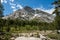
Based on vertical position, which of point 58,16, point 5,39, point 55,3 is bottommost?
point 5,39

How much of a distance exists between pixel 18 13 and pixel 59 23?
169 m

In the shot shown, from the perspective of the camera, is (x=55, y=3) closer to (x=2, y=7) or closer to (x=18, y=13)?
(x=2, y=7)

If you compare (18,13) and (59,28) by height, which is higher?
(18,13)

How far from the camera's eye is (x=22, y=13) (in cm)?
19012

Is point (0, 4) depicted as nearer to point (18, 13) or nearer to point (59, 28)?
point (59, 28)

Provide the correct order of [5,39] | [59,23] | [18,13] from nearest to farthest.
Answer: [5,39] → [59,23] → [18,13]

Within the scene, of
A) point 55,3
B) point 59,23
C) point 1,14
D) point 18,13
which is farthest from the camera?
point 18,13

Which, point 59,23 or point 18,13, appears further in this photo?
point 18,13

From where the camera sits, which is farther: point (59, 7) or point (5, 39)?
point (59, 7)

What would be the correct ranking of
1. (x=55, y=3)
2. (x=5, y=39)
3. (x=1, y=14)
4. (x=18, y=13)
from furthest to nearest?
(x=18, y=13) → (x=1, y=14) → (x=55, y=3) → (x=5, y=39)

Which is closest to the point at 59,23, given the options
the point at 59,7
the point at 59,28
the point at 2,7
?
the point at 59,28

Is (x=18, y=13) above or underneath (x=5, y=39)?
above

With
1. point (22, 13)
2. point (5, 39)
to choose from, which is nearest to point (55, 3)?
point (5, 39)

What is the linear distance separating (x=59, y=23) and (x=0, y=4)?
7666mm
